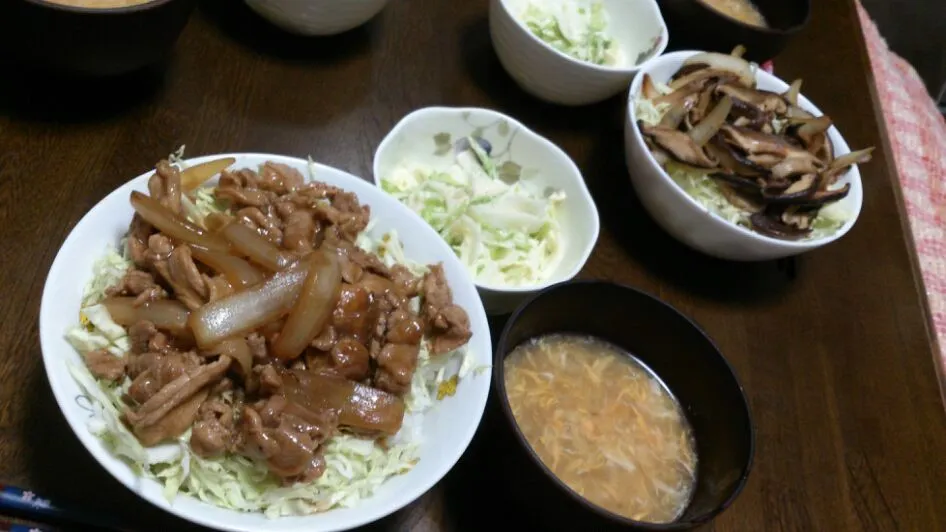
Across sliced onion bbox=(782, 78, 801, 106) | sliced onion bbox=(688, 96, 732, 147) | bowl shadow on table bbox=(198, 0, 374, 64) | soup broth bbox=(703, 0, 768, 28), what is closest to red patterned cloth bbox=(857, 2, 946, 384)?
soup broth bbox=(703, 0, 768, 28)

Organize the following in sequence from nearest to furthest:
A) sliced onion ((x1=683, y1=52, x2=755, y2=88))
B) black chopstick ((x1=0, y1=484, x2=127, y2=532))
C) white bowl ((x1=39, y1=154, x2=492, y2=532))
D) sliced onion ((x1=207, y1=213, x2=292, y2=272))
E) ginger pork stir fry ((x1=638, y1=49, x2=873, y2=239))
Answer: white bowl ((x1=39, y1=154, x2=492, y2=532)) → black chopstick ((x1=0, y1=484, x2=127, y2=532)) → sliced onion ((x1=207, y1=213, x2=292, y2=272)) → ginger pork stir fry ((x1=638, y1=49, x2=873, y2=239)) → sliced onion ((x1=683, y1=52, x2=755, y2=88))

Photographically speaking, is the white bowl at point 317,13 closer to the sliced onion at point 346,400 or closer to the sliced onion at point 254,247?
the sliced onion at point 254,247

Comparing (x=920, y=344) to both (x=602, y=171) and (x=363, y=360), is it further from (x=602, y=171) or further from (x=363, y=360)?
(x=363, y=360)

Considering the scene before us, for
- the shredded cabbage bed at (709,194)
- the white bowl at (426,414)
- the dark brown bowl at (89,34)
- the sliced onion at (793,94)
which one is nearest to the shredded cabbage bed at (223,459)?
the white bowl at (426,414)

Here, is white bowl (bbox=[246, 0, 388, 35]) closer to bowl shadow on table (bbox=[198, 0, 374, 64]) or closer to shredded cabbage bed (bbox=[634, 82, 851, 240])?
bowl shadow on table (bbox=[198, 0, 374, 64])

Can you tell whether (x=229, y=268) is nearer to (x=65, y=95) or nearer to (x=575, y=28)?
(x=65, y=95)

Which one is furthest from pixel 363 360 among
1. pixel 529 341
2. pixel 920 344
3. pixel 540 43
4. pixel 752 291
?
pixel 920 344
